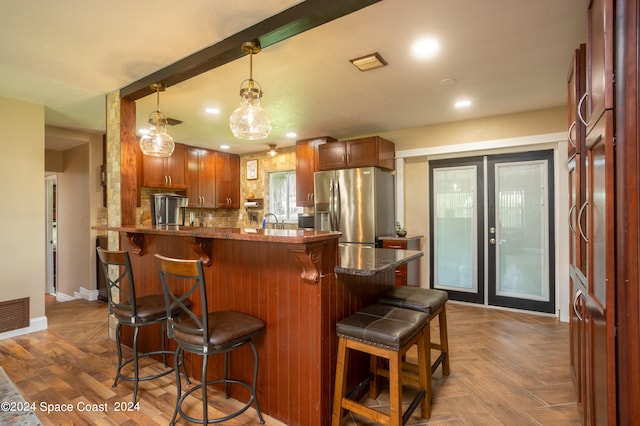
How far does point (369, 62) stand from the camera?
2.59 metres

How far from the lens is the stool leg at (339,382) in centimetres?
176

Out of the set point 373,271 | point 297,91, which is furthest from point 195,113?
point 373,271

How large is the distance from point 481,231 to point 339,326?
3353 mm

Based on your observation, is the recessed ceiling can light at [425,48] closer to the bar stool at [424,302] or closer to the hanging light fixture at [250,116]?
the hanging light fixture at [250,116]

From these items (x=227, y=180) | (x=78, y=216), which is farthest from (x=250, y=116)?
(x=78, y=216)

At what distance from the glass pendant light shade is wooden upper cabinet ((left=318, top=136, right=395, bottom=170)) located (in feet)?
7.46

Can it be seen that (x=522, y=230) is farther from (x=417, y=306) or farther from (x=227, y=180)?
(x=227, y=180)

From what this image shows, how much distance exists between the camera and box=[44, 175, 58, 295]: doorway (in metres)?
5.60

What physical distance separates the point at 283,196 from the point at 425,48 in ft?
13.3

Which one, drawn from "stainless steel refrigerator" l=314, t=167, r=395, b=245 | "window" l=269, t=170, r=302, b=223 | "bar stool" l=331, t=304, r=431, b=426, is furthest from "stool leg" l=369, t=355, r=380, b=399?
"window" l=269, t=170, r=302, b=223

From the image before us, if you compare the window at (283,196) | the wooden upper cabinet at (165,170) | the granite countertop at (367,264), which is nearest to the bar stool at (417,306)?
the granite countertop at (367,264)

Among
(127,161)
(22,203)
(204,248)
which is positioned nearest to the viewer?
(204,248)

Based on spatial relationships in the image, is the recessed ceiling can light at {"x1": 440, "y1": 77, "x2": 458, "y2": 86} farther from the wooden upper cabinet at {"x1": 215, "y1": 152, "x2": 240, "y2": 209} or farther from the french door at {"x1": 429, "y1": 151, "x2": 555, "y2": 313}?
the wooden upper cabinet at {"x1": 215, "y1": 152, "x2": 240, "y2": 209}

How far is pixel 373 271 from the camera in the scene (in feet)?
5.51
